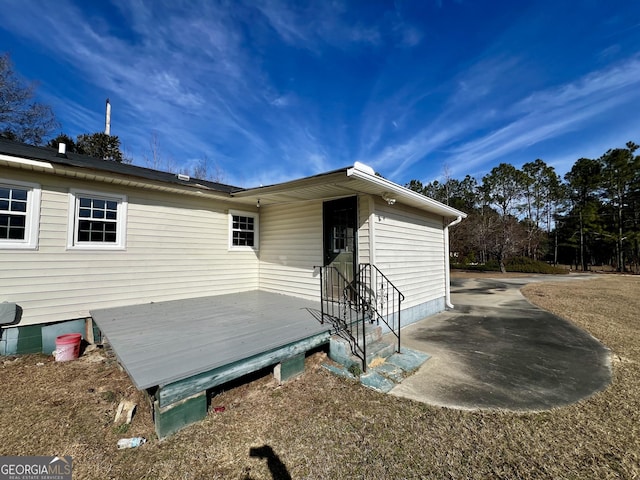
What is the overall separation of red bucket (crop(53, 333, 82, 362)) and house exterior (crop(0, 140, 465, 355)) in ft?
1.73

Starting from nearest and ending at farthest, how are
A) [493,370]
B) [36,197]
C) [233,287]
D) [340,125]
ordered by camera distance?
[493,370], [36,197], [233,287], [340,125]

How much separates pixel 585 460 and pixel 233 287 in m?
6.57

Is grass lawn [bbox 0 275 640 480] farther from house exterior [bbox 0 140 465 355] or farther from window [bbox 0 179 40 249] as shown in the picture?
window [bbox 0 179 40 249]

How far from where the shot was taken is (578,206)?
30.0 meters

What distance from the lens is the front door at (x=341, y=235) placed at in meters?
5.32

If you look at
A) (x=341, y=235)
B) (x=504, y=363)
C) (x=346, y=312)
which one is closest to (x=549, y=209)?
(x=504, y=363)

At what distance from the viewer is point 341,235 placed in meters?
5.53

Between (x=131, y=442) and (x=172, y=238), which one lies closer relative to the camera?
(x=131, y=442)

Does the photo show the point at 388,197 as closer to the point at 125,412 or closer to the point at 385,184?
the point at 385,184

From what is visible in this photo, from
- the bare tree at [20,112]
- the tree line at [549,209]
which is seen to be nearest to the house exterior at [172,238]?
the bare tree at [20,112]

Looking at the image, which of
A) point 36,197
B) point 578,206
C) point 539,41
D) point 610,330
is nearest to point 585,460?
point 610,330

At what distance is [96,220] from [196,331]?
3.24m

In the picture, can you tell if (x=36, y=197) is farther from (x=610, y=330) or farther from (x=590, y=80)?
(x=590, y=80)

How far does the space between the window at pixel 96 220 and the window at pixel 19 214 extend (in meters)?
0.44
